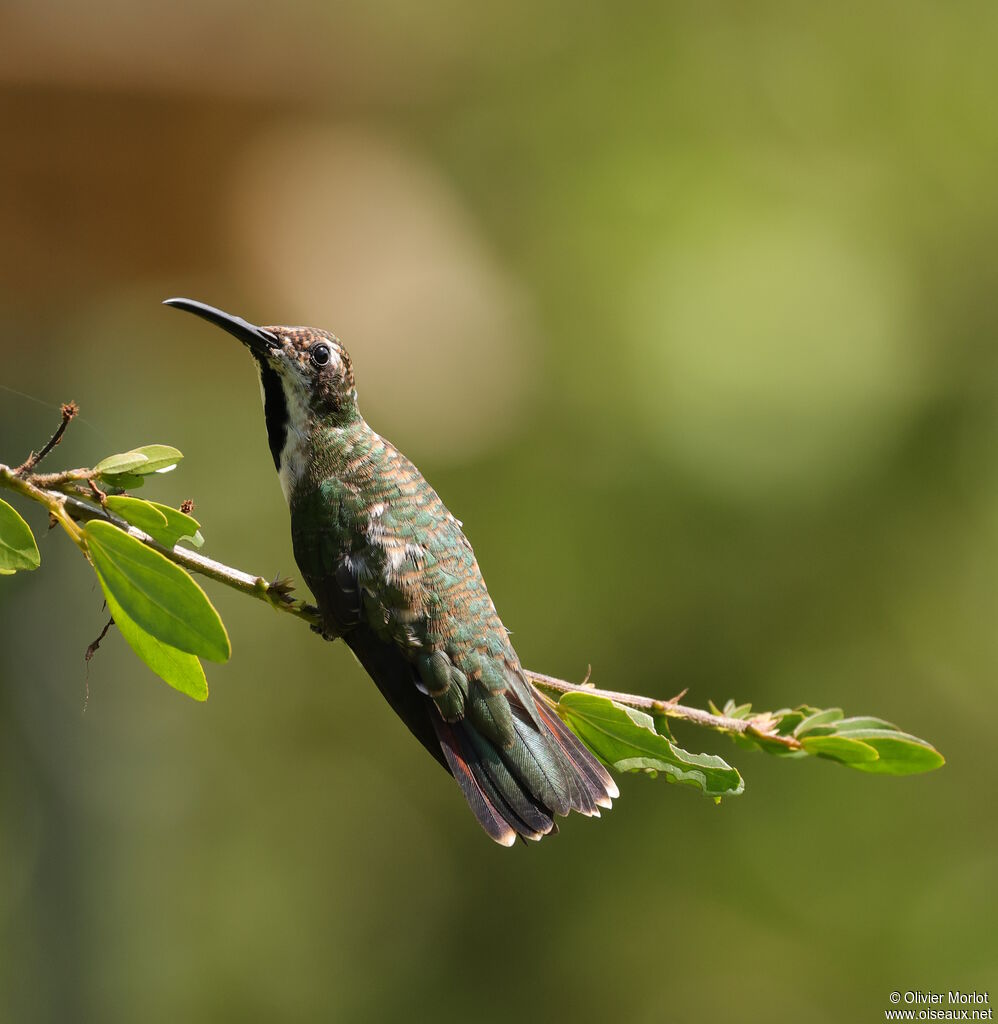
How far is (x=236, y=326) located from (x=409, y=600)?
80cm

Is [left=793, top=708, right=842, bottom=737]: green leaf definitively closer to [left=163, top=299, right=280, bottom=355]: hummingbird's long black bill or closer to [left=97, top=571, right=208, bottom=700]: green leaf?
[left=97, top=571, right=208, bottom=700]: green leaf

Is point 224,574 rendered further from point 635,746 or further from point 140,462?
point 635,746

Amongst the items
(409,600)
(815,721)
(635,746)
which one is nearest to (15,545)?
(635,746)

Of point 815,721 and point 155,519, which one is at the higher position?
point 155,519

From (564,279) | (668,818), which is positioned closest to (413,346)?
(564,279)

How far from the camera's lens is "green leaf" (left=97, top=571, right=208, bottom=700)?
1550mm

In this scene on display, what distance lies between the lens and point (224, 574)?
1665 mm

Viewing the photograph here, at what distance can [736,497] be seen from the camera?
28.5 ft

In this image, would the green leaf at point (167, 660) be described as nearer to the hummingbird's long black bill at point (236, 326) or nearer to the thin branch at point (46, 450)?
the thin branch at point (46, 450)

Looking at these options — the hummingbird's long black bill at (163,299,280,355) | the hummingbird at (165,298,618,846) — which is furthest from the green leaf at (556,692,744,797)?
the hummingbird's long black bill at (163,299,280,355)

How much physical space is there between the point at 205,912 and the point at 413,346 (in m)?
5.16

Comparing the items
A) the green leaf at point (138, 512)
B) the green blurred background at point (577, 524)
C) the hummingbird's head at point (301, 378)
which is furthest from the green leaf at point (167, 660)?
the green blurred background at point (577, 524)

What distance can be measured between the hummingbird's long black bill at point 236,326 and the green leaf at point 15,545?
1.03 meters

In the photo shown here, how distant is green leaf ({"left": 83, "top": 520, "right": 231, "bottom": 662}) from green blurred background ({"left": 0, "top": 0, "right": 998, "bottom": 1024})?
21.8 ft
